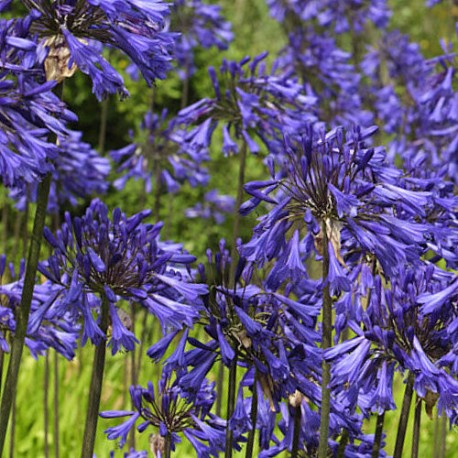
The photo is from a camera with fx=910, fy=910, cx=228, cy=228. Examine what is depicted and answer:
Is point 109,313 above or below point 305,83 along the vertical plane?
below

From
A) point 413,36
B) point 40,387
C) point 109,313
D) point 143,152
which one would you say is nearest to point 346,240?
point 109,313

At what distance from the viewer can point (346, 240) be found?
9.38 ft

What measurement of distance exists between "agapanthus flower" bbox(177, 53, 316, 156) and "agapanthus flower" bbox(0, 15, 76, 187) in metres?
2.07

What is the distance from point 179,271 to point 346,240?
560 mm

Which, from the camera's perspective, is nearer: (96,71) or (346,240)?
(96,71)

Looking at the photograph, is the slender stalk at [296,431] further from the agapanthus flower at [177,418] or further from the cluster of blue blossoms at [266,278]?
the agapanthus flower at [177,418]

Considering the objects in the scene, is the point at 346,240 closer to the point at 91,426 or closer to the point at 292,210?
the point at 292,210

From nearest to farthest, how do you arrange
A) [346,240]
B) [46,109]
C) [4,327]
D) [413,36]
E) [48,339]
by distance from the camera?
[46,109] < [346,240] < [4,327] < [48,339] < [413,36]

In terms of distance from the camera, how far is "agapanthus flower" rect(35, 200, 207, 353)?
8.48 ft

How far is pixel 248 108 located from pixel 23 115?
2239 millimetres

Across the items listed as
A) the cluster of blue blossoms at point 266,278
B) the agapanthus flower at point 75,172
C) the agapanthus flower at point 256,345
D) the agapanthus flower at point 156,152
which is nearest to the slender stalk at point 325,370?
the cluster of blue blossoms at point 266,278

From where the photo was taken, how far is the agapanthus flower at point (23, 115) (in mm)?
2289

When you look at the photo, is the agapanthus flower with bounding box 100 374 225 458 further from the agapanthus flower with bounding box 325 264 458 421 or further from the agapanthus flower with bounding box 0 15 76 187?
the agapanthus flower with bounding box 0 15 76 187

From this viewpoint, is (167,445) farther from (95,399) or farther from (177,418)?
(95,399)
